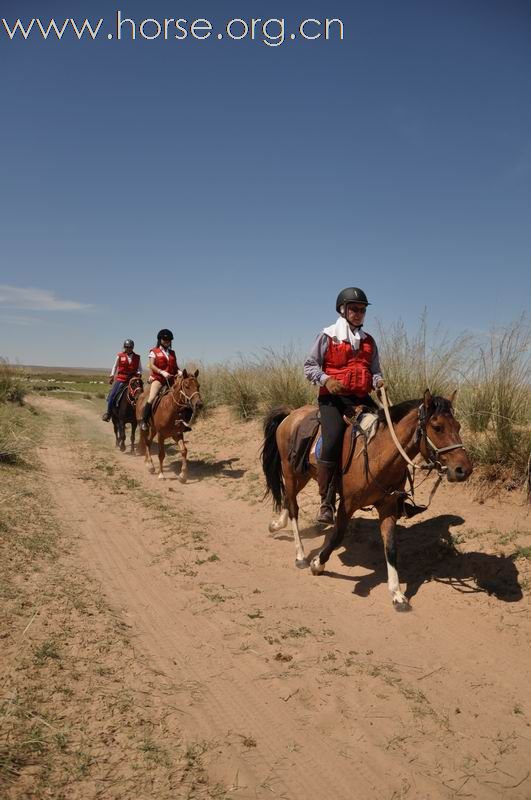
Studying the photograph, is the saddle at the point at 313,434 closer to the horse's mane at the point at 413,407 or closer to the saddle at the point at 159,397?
the horse's mane at the point at 413,407

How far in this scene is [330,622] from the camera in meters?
4.48

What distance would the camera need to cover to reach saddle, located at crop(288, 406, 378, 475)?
17.0ft

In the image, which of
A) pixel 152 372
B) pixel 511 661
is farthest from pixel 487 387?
pixel 152 372

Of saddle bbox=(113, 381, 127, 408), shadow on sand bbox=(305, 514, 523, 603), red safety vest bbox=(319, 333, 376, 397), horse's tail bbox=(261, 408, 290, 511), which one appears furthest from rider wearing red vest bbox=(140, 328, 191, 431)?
red safety vest bbox=(319, 333, 376, 397)

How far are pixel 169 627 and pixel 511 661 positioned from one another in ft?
9.08

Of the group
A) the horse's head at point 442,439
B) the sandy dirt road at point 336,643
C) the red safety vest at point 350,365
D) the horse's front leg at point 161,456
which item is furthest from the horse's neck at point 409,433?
the horse's front leg at point 161,456

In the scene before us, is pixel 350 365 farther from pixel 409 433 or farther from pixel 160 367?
pixel 160 367

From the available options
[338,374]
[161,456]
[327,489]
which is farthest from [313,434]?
[161,456]

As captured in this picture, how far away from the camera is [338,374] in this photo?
5391 mm

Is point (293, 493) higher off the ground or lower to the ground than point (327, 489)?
lower

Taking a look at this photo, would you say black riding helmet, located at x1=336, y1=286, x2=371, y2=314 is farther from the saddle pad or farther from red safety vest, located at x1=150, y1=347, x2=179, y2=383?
red safety vest, located at x1=150, y1=347, x2=179, y2=383

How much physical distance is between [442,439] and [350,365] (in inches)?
56.1

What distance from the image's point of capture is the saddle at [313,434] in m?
5.18

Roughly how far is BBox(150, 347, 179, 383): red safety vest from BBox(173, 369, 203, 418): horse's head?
1.17m
